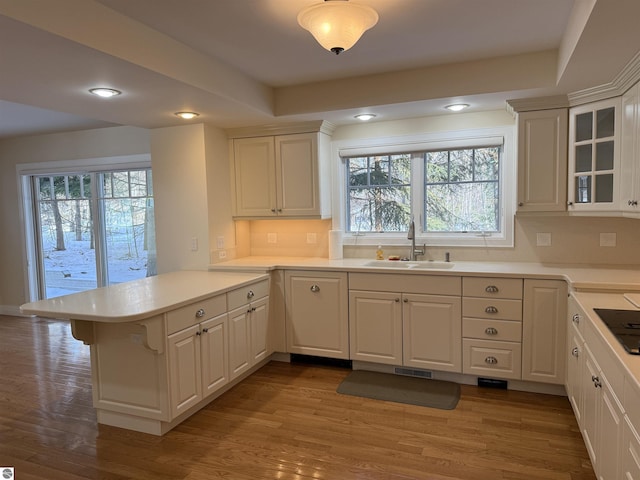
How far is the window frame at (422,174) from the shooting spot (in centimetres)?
358

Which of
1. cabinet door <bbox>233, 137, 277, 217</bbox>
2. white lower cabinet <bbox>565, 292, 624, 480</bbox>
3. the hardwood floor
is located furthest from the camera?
cabinet door <bbox>233, 137, 277, 217</bbox>

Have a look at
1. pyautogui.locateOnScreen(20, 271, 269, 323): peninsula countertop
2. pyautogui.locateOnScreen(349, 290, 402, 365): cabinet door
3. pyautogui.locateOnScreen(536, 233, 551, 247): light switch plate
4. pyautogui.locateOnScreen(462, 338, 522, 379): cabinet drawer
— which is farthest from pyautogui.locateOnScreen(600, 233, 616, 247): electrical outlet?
pyautogui.locateOnScreen(20, 271, 269, 323): peninsula countertop

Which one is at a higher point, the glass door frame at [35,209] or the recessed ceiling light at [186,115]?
the recessed ceiling light at [186,115]

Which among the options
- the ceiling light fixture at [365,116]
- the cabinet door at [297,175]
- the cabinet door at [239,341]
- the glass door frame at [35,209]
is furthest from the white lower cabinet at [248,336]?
the glass door frame at [35,209]

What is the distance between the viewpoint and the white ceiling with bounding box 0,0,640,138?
202 centimetres

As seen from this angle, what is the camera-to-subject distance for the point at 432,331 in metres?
3.33

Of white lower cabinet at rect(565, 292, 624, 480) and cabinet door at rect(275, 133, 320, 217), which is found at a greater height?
cabinet door at rect(275, 133, 320, 217)

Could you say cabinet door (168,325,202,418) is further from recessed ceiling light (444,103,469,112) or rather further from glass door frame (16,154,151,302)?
glass door frame (16,154,151,302)

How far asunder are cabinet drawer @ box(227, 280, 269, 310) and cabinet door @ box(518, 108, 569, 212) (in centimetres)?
212

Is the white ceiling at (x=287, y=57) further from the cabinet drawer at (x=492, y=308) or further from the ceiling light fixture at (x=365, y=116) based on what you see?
the cabinet drawer at (x=492, y=308)

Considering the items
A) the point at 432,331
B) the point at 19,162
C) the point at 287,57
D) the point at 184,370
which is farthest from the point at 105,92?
the point at 19,162

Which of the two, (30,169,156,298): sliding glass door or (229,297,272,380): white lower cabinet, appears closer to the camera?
(229,297,272,380): white lower cabinet

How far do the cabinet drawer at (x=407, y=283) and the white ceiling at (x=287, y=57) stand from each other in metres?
1.33

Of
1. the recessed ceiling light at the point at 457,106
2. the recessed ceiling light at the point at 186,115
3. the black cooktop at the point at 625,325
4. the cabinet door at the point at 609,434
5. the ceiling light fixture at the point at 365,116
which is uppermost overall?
the recessed ceiling light at the point at 457,106
